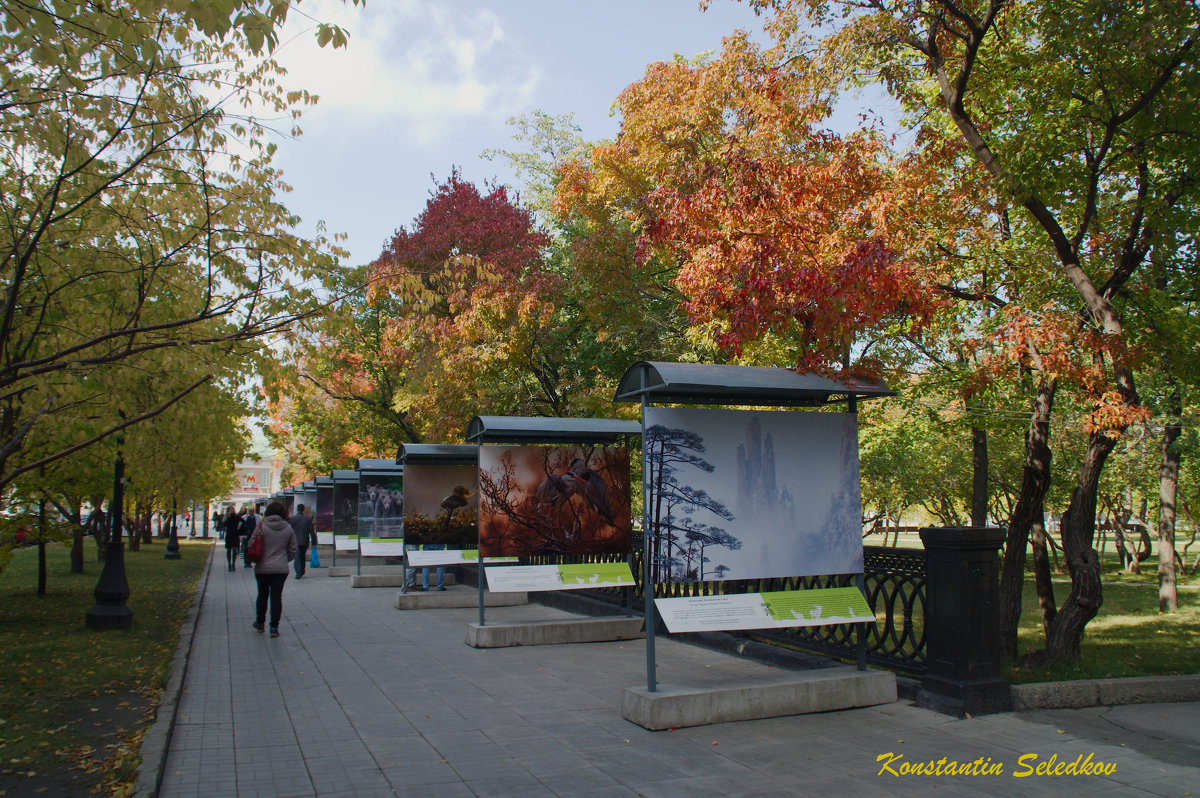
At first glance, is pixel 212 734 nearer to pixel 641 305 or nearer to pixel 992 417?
pixel 641 305

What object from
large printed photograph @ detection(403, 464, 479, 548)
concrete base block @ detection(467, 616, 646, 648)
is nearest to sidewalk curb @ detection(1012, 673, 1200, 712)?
concrete base block @ detection(467, 616, 646, 648)

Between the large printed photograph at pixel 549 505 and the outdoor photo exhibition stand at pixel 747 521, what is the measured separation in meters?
4.03

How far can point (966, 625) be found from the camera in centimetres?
656

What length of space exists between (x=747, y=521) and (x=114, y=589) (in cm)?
986

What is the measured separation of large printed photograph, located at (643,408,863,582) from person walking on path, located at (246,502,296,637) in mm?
6746

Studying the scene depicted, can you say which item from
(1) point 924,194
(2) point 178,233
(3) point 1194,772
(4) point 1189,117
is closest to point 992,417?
(1) point 924,194

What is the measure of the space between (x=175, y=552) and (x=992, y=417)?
29077 millimetres

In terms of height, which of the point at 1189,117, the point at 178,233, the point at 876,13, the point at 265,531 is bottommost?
the point at 265,531

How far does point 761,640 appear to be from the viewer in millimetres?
9289

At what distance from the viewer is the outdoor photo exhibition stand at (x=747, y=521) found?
21.7ft

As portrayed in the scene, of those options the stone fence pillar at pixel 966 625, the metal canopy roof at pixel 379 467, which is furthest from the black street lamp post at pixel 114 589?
the stone fence pillar at pixel 966 625

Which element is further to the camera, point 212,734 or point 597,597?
point 597,597

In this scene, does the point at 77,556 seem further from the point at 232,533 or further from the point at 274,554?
the point at 274,554
